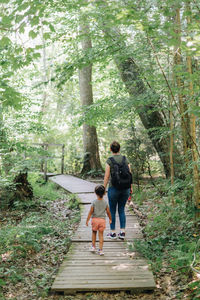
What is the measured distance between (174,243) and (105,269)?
173 centimetres

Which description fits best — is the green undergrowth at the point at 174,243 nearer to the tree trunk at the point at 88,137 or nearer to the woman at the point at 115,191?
the woman at the point at 115,191

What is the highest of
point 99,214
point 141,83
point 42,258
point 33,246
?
point 141,83

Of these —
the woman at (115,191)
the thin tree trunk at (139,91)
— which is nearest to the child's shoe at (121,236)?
the woman at (115,191)

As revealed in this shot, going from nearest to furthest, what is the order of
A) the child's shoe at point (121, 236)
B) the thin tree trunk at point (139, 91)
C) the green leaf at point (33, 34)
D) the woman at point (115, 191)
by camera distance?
the green leaf at point (33, 34), the woman at point (115, 191), the child's shoe at point (121, 236), the thin tree trunk at point (139, 91)

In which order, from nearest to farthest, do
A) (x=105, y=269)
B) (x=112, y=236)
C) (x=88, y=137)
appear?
(x=105, y=269), (x=112, y=236), (x=88, y=137)

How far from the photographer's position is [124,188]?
5.53 m

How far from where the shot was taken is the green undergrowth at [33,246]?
15.3 ft

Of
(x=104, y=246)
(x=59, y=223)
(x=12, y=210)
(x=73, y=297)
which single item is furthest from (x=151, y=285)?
(x=12, y=210)

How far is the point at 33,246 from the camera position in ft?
19.7

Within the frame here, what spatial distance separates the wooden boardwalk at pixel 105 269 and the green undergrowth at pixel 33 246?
1.33ft

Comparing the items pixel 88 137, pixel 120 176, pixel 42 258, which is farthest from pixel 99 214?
pixel 88 137

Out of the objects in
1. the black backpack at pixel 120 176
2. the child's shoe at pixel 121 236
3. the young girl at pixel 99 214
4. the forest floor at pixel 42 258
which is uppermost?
the black backpack at pixel 120 176

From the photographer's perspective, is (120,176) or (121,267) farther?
(120,176)

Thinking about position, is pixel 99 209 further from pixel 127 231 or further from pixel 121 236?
pixel 127 231
